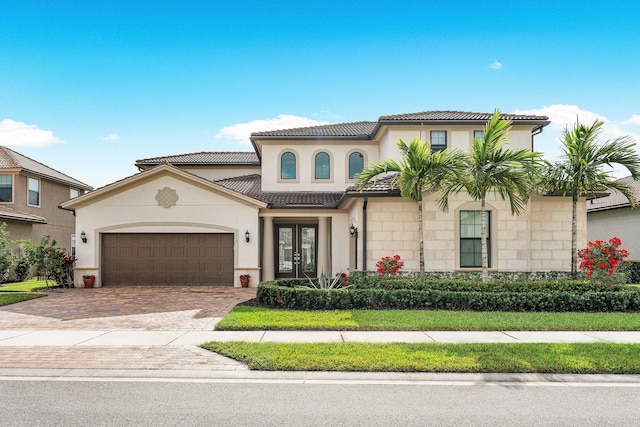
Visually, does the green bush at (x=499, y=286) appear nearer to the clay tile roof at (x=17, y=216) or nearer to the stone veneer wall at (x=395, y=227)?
the stone veneer wall at (x=395, y=227)

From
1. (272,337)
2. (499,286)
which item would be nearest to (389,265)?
(499,286)

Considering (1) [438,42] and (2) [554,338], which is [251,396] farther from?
(1) [438,42]

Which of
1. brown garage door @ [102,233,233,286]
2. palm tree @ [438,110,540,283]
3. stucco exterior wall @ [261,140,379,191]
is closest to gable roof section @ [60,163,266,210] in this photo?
brown garage door @ [102,233,233,286]

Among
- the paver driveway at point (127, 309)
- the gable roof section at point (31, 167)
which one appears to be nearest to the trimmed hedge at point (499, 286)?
the paver driveway at point (127, 309)

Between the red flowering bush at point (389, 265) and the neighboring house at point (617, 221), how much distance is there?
13227 millimetres

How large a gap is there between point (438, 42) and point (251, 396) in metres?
13.5

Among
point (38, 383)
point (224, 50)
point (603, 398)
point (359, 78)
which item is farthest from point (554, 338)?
point (224, 50)

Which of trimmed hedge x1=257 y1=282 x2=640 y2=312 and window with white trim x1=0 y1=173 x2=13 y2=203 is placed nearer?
trimmed hedge x1=257 y1=282 x2=640 y2=312

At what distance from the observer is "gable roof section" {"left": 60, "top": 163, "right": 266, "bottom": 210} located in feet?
60.0

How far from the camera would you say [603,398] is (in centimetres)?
547

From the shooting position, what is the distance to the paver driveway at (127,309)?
33.6ft

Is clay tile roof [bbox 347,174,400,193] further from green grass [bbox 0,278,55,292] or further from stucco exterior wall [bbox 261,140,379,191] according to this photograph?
green grass [bbox 0,278,55,292]

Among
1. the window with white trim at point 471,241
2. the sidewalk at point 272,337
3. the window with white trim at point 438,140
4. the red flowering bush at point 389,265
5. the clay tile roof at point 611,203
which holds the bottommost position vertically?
the sidewalk at point 272,337

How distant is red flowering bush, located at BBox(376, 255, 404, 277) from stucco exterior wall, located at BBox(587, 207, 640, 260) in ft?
51.3
